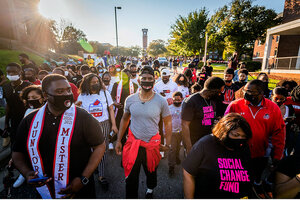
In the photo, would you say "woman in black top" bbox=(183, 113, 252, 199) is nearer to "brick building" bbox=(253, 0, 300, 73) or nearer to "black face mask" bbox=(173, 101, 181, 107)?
"black face mask" bbox=(173, 101, 181, 107)

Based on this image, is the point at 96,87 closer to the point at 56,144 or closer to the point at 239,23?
the point at 56,144

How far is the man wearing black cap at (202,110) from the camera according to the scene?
2607mm

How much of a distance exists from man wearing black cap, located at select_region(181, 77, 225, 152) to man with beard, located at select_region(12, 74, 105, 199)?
154cm

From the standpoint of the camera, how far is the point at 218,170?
5.28ft

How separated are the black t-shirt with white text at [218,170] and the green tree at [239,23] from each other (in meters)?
20.8

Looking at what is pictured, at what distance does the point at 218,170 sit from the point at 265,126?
142 centimetres

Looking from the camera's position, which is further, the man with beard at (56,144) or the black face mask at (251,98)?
the black face mask at (251,98)

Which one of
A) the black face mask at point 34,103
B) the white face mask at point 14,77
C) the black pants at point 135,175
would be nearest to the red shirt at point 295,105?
the black pants at point 135,175

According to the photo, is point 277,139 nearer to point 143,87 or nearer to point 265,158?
point 265,158

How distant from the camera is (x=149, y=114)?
2.38 metres

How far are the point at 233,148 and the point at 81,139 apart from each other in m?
1.71

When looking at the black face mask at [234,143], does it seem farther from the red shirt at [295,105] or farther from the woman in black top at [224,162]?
the red shirt at [295,105]

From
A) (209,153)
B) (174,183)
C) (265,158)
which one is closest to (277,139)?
(265,158)

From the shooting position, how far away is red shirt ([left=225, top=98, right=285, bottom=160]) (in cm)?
239
